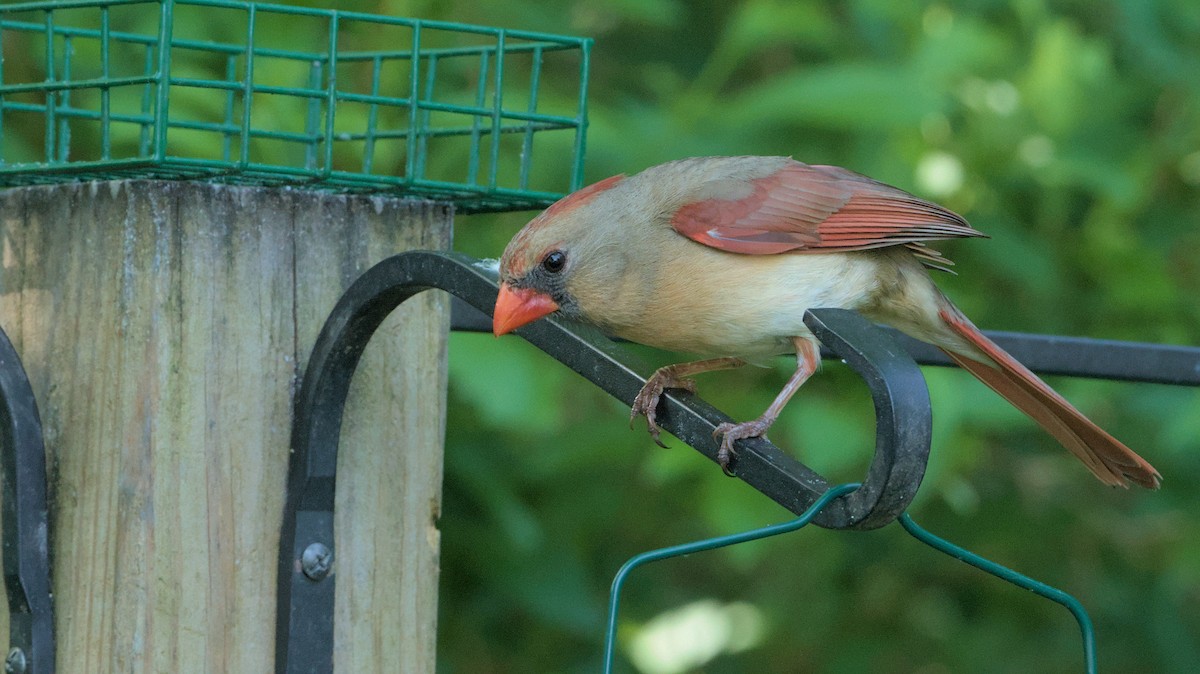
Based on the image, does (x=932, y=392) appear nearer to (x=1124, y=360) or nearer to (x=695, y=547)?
(x=1124, y=360)

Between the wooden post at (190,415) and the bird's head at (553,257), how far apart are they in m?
0.40

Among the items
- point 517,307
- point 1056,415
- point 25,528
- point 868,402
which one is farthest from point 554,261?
point 868,402

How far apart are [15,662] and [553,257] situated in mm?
1184

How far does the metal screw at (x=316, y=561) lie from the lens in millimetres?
2072

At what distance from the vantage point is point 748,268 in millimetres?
2791

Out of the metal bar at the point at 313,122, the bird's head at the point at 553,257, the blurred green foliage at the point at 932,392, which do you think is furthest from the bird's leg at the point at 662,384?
the metal bar at the point at 313,122

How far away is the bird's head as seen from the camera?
2590 mm

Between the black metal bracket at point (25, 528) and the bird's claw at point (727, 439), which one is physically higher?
the bird's claw at point (727, 439)

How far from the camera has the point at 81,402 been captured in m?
2.06

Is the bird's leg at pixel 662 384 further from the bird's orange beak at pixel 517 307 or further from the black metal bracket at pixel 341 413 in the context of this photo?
the bird's orange beak at pixel 517 307

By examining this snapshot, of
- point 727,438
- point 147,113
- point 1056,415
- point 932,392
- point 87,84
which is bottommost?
point 932,392

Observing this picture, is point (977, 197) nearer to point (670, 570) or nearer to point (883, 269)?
point (883, 269)

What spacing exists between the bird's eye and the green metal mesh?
181mm

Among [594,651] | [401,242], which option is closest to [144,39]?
[401,242]
